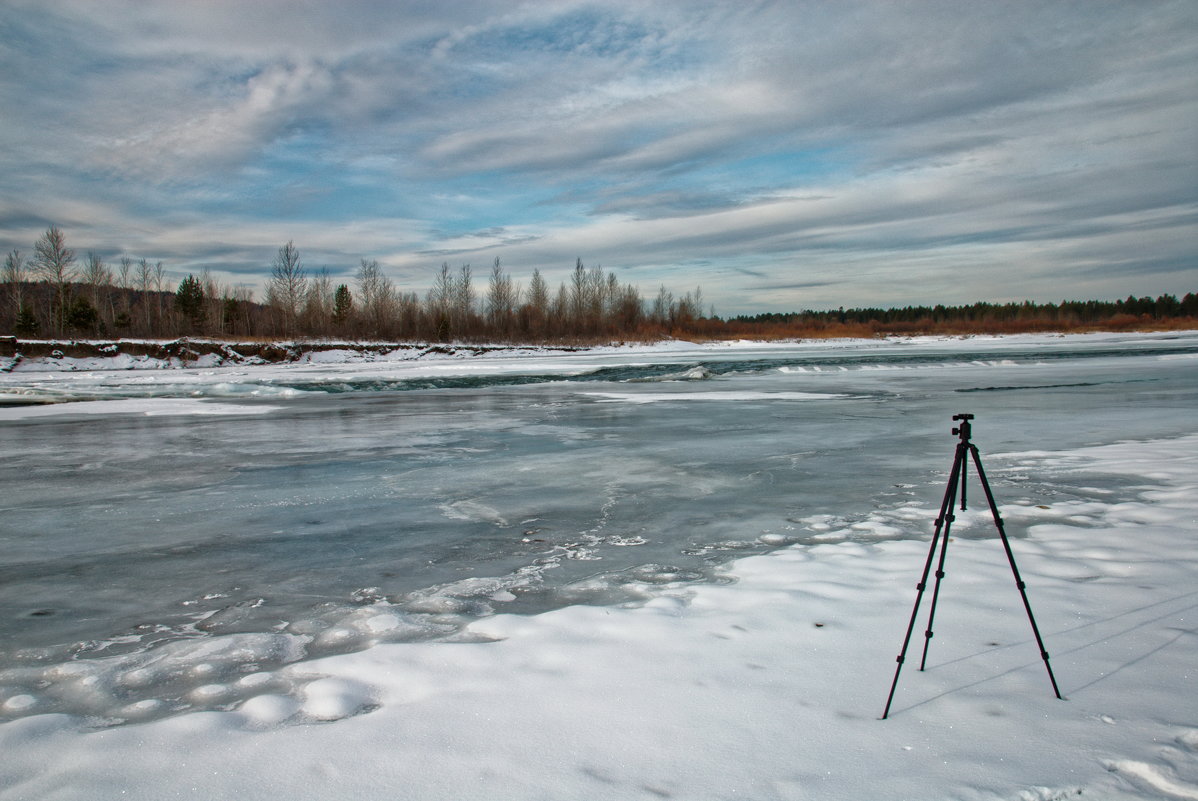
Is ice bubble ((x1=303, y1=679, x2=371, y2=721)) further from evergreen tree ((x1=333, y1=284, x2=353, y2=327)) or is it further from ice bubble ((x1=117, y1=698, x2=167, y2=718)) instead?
evergreen tree ((x1=333, y1=284, x2=353, y2=327))

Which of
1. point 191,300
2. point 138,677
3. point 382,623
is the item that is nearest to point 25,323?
point 191,300

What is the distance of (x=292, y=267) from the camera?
68875 mm

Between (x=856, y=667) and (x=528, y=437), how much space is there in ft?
24.5

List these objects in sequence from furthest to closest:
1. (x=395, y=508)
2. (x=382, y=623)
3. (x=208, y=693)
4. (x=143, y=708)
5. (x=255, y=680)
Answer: (x=395, y=508), (x=382, y=623), (x=255, y=680), (x=208, y=693), (x=143, y=708)

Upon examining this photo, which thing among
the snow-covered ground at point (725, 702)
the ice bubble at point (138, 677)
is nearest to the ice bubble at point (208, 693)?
the snow-covered ground at point (725, 702)

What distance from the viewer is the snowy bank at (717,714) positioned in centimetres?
228

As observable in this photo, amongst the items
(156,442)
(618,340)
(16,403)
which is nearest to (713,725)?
(156,442)

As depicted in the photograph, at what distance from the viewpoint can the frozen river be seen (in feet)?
11.6

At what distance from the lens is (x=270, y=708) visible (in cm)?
276

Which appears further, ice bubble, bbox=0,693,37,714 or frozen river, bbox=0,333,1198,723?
frozen river, bbox=0,333,1198,723

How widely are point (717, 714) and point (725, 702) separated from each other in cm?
11

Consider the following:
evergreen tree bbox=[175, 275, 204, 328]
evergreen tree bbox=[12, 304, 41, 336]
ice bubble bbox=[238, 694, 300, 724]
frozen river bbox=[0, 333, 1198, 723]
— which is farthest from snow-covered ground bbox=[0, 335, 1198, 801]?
evergreen tree bbox=[175, 275, 204, 328]

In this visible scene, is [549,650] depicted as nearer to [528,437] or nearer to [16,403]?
[528,437]

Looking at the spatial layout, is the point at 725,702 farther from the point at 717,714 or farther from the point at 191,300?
the point at 191,300
